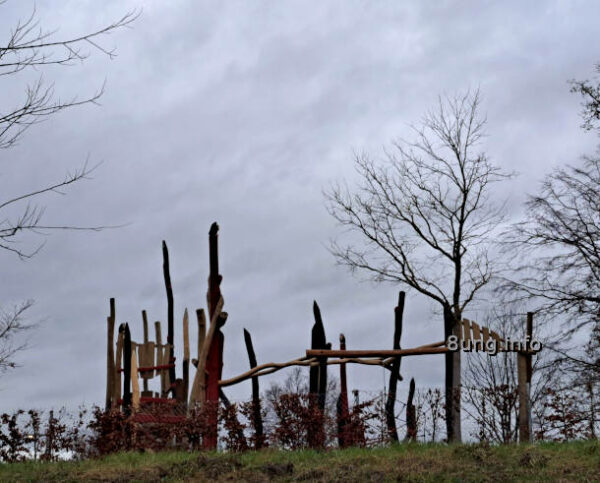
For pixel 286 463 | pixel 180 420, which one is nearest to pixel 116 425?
pixel 180 420

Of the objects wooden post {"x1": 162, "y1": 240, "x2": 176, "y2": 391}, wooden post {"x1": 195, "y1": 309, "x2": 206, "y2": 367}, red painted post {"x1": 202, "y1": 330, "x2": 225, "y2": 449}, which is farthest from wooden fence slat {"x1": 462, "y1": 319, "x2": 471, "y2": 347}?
wooden post {"x1": 162, "y1": 240, "x2": 176, "y2": 391}

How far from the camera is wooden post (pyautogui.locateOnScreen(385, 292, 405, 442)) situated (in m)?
15.5

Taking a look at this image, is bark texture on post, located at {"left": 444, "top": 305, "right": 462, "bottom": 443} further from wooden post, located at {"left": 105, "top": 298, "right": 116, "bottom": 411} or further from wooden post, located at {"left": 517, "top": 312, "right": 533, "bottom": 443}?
wooden post, located at {"left": 105, "top": 298, "right": 116, "bottom": 411}

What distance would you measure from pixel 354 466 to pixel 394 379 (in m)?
6.04

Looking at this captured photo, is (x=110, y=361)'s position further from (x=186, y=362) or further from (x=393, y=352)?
(x=393, y=352)

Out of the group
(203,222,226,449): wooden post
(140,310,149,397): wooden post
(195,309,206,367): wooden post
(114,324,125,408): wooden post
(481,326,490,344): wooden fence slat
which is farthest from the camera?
(114,324,125,408): wooden post

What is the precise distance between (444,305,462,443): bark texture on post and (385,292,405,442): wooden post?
40.3 inches

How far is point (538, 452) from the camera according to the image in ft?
41.0

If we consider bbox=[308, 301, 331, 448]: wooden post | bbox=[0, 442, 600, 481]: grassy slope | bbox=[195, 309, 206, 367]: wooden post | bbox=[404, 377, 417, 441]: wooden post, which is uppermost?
bbox=[195, 309, 206, 367]: wooden post

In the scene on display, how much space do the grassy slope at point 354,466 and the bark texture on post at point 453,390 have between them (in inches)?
101

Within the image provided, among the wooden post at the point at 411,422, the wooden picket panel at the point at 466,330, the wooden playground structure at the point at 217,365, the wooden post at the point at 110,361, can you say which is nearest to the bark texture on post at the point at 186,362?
the wooden playground structure at the point at 217,365

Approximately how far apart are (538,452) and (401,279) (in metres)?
8.54

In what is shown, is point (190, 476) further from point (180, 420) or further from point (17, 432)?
point (17, 432)

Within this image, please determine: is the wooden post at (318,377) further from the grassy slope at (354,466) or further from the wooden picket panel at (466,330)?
the wooden picket panel at (466,330)
